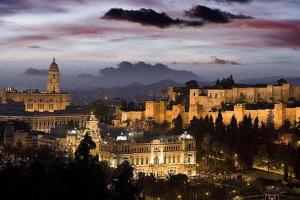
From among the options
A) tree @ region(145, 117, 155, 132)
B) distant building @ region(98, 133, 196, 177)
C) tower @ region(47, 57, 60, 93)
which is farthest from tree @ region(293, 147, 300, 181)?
tower @ region(47, 57, 60, 93)

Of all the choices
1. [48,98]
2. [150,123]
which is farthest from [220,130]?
[48,98]

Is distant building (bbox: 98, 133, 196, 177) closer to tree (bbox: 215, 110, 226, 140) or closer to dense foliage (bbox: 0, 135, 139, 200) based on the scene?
tree (bbox: 215, 110, 226, 140)

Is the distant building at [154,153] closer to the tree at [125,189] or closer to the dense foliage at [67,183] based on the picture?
the dense foliage at [67,183]

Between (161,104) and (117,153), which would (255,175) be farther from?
(161,104)

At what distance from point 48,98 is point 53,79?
359 centimetres

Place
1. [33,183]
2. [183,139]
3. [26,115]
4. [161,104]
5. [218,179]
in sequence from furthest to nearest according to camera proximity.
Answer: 1. [26,115]
2. [161,104]
3. [183,139]
4. [218,179]
5. [33,183]

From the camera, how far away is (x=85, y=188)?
781 inches

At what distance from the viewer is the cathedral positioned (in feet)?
247

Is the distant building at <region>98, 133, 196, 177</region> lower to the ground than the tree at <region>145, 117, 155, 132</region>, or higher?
lower

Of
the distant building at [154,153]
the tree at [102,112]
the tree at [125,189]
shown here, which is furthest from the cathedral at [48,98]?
the tree at [125,189]

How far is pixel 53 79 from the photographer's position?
78812 millimetres

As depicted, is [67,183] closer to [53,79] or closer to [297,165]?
[297,165]

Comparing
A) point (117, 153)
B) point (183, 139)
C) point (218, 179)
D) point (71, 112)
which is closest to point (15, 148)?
point (117, 153)

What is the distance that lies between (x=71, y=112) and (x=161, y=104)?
14.2 metres
